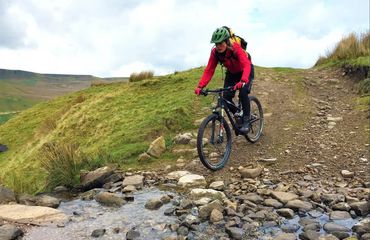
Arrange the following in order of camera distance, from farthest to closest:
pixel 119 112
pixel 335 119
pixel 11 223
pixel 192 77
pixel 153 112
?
pixel 192 77 < pixel 119 112 < pixel 153 112 < pixel 335 119 < pixel 11 223

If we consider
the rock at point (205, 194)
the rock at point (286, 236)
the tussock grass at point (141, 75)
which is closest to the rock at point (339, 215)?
the rock at point (286, 236)

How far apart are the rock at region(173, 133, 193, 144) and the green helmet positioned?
11.2 ft

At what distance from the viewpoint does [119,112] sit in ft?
53.5

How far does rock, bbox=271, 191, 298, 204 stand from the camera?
7172mm

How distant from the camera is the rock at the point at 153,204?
7.16 meters

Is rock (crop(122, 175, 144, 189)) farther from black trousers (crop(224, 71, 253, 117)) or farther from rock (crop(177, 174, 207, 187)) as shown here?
black trousers (crop(224, 71, 253, 117))

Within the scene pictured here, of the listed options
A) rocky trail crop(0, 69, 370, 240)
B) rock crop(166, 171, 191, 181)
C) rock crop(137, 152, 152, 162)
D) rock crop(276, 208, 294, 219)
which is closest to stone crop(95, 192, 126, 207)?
rocky trail crop(0, 69, 370, 240)

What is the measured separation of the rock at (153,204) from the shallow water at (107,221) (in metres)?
0.07

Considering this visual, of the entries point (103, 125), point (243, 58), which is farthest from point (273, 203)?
point (103, 125)

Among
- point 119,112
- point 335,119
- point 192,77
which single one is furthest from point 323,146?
point 192,77

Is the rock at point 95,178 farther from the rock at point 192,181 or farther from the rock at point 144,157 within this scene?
the rock at point 192,181

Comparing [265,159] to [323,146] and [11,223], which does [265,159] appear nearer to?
[323,146]

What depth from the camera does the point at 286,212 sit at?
6.61 metres

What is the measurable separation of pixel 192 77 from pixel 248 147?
9735 millimetres
